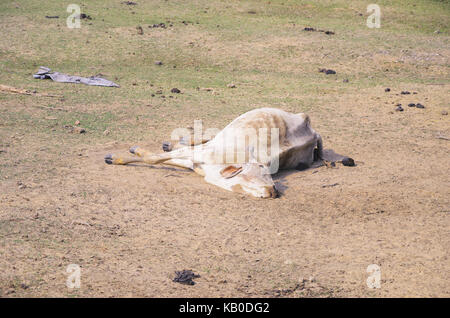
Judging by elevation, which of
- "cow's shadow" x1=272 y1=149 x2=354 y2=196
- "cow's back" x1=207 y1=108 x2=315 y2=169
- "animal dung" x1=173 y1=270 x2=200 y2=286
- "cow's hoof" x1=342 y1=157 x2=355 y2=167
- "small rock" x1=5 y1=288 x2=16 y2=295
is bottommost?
"cow's shadow" x1=272 y1=149 x2=354 y2=196

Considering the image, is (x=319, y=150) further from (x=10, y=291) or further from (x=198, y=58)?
(x=198, y=58)

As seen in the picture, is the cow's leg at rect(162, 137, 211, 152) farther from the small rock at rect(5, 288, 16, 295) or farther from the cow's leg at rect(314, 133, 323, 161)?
the small rock at rect(5, 288, 16, 295)

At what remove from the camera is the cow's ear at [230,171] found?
21.4ft

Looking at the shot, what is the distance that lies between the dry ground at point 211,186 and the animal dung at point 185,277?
0.26 feet

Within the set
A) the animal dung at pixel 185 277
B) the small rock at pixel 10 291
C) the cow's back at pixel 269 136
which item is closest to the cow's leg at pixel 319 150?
the cow's back at pixel 269 136

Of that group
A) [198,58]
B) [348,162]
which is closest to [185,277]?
[348,162]

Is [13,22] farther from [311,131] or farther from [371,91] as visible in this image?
[311,131]

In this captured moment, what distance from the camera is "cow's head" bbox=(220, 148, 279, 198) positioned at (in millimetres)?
6242

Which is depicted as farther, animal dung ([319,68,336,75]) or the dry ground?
animal dung ([319,68,336,75])

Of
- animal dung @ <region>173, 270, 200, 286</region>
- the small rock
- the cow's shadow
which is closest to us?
the small rock

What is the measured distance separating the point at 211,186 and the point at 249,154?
1.95 feet

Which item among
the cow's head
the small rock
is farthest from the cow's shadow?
the small rock

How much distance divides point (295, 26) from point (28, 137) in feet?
34.2

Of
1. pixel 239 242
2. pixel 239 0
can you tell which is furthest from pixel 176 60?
pixel 239 242
